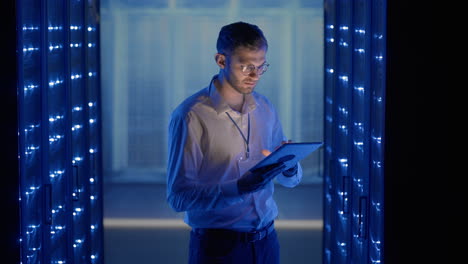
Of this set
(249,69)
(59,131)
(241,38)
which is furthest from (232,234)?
(59,131)

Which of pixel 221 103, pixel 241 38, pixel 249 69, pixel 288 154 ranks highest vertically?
pixel 241 38

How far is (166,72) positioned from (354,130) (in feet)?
13.6

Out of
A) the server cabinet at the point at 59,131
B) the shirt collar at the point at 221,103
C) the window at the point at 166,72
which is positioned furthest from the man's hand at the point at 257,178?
the window at the point at 166,72

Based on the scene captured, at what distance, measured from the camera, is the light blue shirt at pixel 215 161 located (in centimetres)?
244

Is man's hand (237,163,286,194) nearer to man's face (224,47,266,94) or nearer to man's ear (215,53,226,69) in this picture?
man's face (224,47,266,94)

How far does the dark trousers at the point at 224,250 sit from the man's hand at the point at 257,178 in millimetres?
236

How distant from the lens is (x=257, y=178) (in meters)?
2.38

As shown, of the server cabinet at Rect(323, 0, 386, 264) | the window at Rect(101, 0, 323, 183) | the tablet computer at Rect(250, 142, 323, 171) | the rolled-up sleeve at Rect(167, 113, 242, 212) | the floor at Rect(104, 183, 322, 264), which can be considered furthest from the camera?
the window at Rect(101, 0, 323, 183)

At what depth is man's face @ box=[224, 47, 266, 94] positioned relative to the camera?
2525mm

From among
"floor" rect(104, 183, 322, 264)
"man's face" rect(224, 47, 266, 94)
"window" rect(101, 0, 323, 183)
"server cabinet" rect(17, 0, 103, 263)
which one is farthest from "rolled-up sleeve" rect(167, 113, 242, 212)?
"window" rect(101, 0, 323, 183)

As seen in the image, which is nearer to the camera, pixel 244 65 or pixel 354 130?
pixel 244 65

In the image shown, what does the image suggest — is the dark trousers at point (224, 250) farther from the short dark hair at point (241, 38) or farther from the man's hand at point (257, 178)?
the short dark hair at point (241, 38)

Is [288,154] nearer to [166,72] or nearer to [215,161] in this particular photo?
[215,161]

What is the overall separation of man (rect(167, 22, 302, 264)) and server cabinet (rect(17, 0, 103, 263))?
60cm
